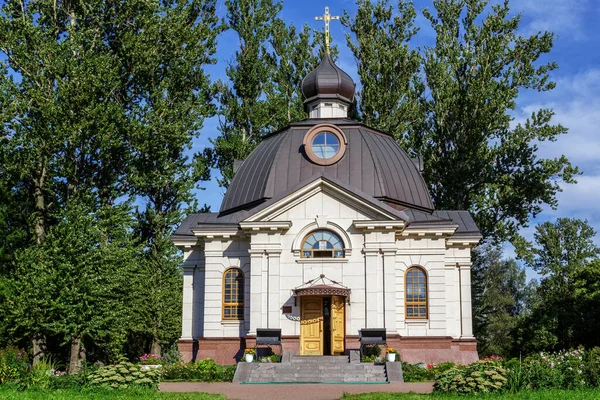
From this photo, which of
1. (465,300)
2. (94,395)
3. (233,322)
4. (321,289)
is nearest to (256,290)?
(233,322)

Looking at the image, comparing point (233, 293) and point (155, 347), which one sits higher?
point (233, 293)

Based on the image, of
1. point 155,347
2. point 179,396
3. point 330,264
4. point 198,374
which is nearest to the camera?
point 179,396

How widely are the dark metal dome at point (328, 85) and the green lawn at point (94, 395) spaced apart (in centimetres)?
1838

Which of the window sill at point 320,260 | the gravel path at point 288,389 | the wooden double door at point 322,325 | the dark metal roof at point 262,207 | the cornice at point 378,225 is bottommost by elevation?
the gravel path at point 288,389

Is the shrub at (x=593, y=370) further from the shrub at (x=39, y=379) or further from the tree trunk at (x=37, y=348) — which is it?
the tree trunk at (x=37, y=348)

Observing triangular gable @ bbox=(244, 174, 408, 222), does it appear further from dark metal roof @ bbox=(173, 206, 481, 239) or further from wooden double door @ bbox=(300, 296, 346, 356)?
wooden double door @ bbox=(300, 296, 346, 356)

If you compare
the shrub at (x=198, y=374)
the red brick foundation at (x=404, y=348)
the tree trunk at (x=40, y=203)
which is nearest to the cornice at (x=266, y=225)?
the red brick foundation at (x=404, y=348)

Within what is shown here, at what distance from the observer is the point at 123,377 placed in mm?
16469

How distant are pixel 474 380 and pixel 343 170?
1237 centimetres

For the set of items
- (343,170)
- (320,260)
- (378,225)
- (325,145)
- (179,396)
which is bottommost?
(179,396)

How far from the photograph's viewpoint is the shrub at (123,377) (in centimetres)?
1628

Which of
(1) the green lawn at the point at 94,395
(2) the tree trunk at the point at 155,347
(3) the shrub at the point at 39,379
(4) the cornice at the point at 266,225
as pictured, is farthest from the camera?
(2) the tree trunk at the point at 155,347

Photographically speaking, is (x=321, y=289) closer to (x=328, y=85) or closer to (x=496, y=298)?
(x=328, y=85)

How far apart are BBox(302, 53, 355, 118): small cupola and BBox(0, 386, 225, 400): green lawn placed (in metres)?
18.0
